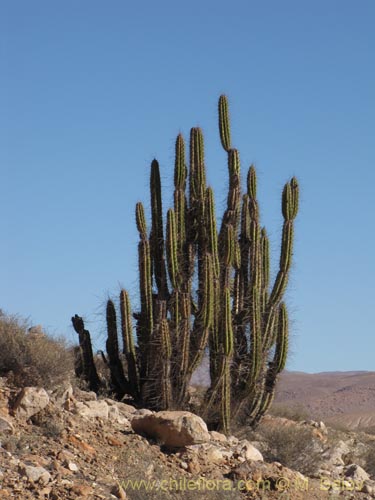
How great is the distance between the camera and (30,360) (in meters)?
16.0

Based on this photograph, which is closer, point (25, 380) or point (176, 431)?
point (176, 431)

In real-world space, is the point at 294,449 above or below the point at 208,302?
below

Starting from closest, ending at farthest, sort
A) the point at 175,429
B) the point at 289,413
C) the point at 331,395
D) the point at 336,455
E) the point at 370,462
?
the point at 175,429 → the point at 336,455 → the point at 370,462 → the point at 289,413 → the point at 331,395

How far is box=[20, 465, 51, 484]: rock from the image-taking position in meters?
11.1

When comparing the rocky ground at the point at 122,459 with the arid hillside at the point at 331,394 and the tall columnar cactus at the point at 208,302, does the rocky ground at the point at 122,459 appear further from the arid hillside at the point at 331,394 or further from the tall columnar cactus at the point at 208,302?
the arid hillside at the point at 331,394

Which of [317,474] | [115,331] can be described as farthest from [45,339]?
[317,474]

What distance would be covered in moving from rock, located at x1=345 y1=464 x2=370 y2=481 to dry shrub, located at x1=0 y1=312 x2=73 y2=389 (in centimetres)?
524

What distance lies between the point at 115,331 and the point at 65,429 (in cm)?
661

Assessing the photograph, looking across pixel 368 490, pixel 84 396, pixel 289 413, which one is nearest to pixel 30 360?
pixel 84 396

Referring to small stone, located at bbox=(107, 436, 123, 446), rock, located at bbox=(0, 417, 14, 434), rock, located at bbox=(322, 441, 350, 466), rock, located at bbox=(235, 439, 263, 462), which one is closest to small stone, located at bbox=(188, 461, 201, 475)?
small stone, located at bbox=(107, 436, 123, 446)

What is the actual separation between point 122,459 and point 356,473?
504 cm

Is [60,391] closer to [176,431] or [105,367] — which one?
[176,431]

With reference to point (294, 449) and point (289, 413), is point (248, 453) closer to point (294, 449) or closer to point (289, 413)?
point (294, 449)

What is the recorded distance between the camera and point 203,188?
19.4 meters
